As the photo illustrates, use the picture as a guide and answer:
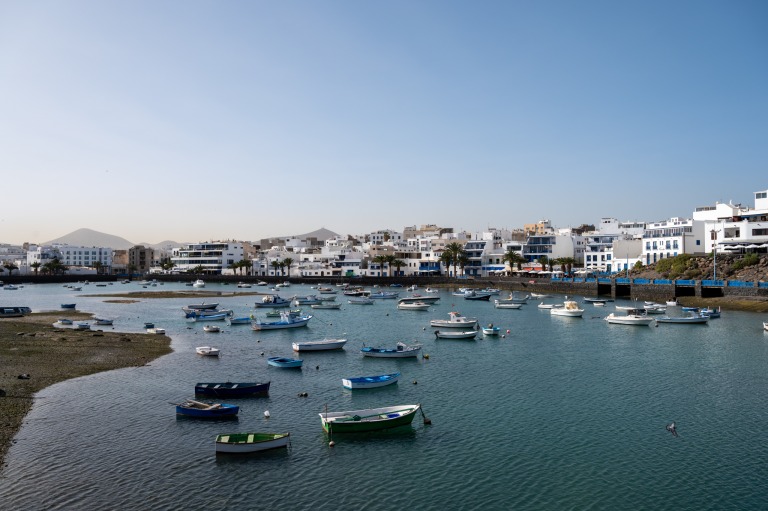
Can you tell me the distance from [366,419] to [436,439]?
3525mm

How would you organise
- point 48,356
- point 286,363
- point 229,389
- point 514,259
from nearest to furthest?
point 229,389 < point 286,363 < point 48,356 < point 514,259

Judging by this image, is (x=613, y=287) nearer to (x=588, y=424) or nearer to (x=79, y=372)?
(x=588, y=424)

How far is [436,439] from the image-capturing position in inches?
1103

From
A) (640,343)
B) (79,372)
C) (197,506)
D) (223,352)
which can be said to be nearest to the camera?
(197,506)

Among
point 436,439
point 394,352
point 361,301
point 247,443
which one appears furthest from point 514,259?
point 247,443

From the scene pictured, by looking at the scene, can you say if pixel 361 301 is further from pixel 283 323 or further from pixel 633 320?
pixel 633 320

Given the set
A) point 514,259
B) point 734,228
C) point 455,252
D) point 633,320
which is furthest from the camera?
point 455,252

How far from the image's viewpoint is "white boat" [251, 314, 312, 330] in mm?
67625

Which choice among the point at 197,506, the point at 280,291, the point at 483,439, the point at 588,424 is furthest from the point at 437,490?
the point at 280,291

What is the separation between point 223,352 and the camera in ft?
172

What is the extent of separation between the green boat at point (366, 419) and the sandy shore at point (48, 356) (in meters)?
13.7

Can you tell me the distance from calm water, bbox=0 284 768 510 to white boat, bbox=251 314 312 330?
55.6 feet

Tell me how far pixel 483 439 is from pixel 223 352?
102ft

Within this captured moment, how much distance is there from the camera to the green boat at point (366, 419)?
1113 inches
